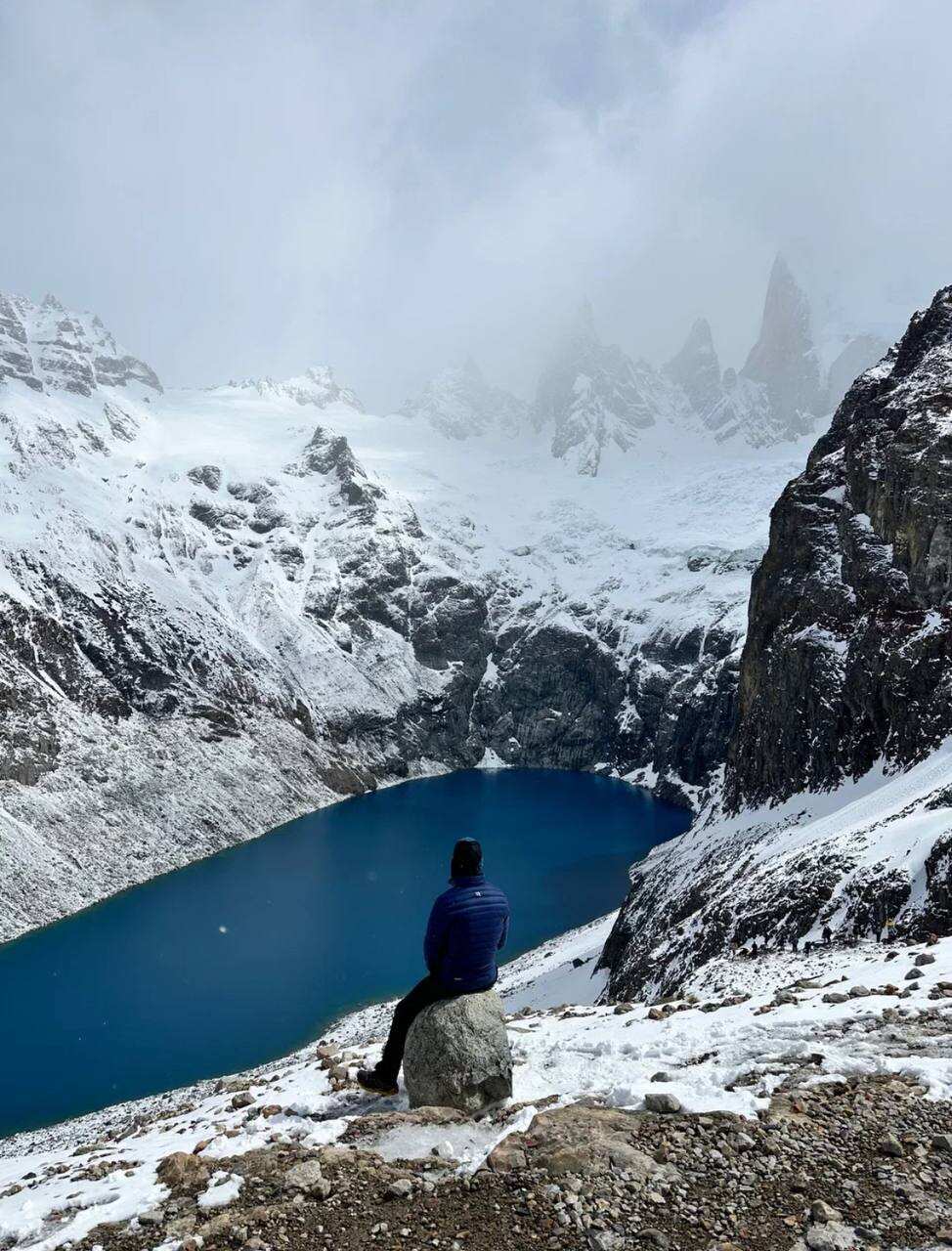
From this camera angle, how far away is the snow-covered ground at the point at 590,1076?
29.5 feet

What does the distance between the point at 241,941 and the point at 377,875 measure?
894 inches

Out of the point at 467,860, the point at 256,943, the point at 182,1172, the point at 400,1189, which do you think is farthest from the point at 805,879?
the point at 256,943

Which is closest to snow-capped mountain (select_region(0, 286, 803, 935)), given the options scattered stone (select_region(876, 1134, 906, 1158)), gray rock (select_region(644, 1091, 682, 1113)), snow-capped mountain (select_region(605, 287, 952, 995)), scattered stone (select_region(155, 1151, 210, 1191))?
snow-capped mountain (select_region(605, 287, 952, 995))

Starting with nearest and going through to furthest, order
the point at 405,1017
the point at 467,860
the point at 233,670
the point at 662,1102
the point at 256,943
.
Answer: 1. the point at 662,1102
2. the point at 467,860
3. the point at 405,1017
4. the point at 256,943
5. the point at 233,670

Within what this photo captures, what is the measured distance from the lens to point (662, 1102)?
364 inches

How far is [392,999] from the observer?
56.1 metres

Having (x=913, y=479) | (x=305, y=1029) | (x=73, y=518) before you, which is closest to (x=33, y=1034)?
(x=305, y=1029)

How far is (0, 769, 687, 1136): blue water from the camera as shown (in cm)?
5047

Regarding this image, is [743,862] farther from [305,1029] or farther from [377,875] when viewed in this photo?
[377,875]

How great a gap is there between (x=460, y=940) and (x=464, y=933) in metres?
0.13

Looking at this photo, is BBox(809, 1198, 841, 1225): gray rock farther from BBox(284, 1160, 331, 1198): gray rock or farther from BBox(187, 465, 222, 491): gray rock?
BBox(187, 465, 222, 491): gray rock

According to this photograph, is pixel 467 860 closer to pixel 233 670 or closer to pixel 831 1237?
pixel 831 1237

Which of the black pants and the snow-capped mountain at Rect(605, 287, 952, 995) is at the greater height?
the snow-capped mountain at Rect(605, 287, 952, 995)

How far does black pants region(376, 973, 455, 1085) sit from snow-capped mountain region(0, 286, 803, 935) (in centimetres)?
8120
